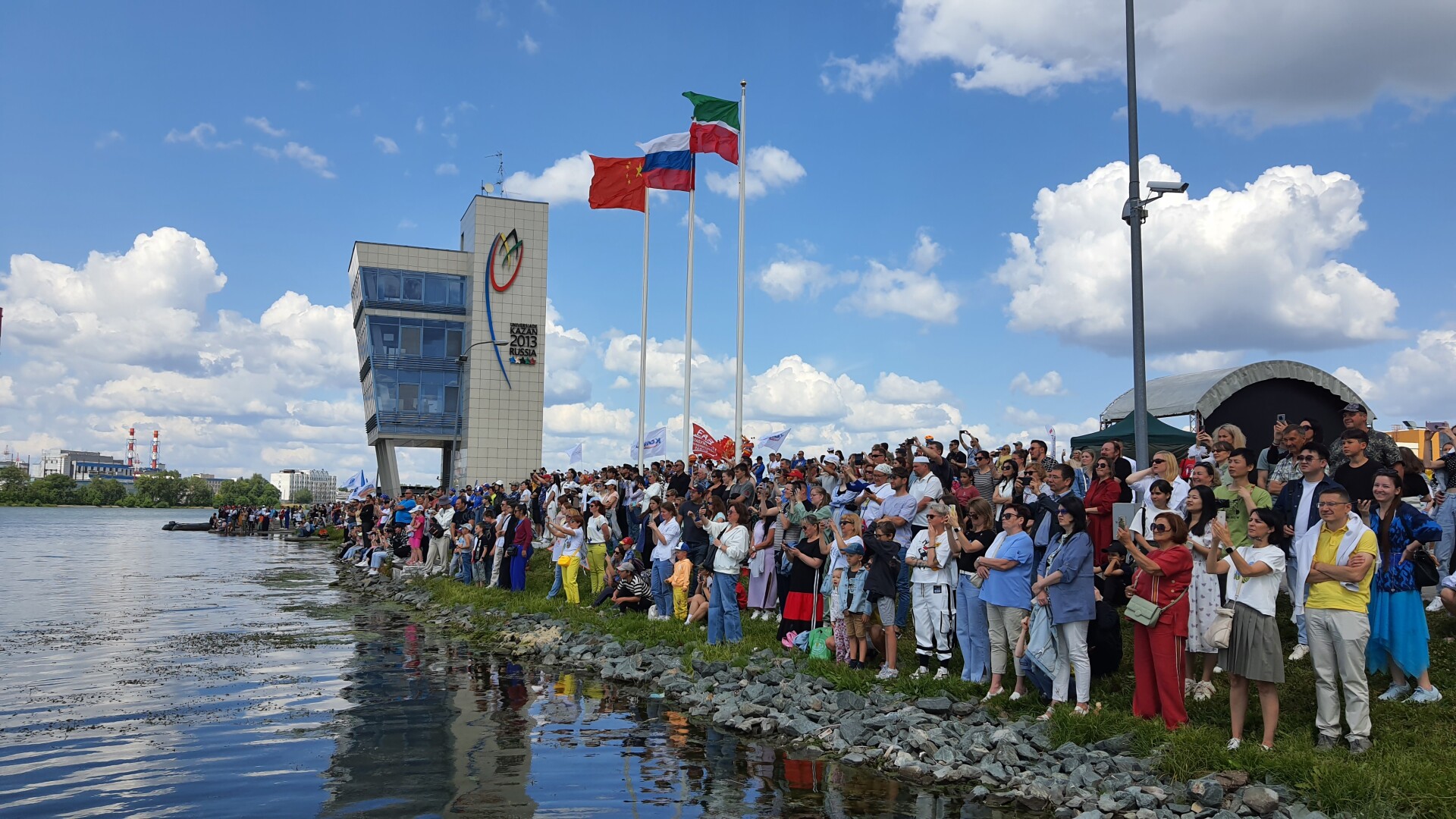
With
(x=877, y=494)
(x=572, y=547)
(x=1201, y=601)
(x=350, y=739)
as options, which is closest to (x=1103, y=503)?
(x=1201, y=601)

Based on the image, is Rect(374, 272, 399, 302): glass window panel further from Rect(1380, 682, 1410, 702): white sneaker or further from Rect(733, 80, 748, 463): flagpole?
A: Rect(1380, 682, 1410, 702): white sneaker

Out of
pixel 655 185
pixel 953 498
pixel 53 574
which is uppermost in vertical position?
pixel 655 185

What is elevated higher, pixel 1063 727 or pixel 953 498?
pixel 953 498

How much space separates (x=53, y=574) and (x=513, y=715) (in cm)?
3160

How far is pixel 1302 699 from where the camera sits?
31.4ft

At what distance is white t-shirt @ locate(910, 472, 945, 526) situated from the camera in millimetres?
13367

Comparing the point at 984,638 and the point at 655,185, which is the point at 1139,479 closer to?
the point at 984,638

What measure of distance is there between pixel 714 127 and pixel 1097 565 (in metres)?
18.9

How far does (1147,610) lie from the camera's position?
9.16m

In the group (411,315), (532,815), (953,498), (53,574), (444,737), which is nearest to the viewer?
(532,815)

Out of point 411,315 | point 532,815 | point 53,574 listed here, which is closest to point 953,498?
point 532,815

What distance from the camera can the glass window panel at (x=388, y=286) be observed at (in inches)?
2473

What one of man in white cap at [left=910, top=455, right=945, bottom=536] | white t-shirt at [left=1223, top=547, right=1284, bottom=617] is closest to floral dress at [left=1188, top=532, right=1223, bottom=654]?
white t-shirt at [left=1223, top=547, right=1284, bottom=617]

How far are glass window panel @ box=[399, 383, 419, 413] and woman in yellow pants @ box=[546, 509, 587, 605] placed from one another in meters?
Answer: 45.2
